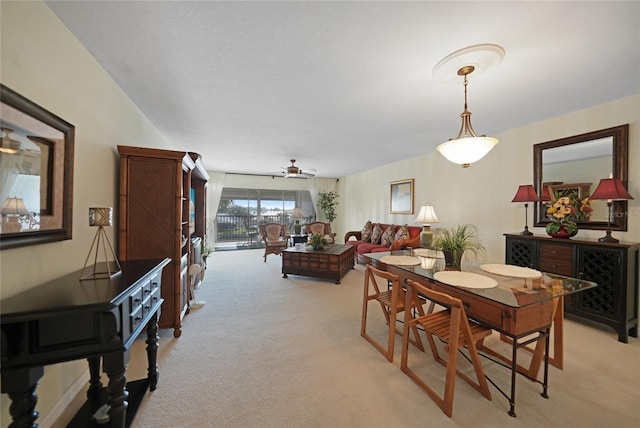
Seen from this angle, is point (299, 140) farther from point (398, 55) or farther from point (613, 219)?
point (613, 219)

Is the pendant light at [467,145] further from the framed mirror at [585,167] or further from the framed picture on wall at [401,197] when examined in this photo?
the framed picture on wall at [401,197]

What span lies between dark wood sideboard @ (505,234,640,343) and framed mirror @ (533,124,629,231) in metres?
0.43

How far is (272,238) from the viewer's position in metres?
6.29

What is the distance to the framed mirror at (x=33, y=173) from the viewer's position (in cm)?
108

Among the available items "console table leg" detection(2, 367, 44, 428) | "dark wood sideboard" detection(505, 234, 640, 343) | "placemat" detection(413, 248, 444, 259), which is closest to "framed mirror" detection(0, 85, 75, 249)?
"console table leg" detection(2, 367, 44, 428)

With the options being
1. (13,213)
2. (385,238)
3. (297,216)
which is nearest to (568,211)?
(385,238)

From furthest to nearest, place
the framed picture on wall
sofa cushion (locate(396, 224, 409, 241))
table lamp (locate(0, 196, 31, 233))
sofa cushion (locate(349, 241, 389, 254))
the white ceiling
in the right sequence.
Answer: the framed picture on wall
sofa cushion (locate(349, 241, 389, 254))
sofa cushion (locate(396, 224, 409, 241))
the white ceiling
table lamp (locate(0, 196, 31, 233))

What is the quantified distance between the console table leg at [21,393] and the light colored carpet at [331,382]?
2.12 ft

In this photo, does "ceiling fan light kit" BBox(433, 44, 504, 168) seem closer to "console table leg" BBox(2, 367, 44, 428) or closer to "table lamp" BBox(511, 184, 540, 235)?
"table lamp" BBox(511, 184, 540, 235)

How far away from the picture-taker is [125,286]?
3.87 ft

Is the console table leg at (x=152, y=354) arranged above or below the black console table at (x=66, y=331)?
below

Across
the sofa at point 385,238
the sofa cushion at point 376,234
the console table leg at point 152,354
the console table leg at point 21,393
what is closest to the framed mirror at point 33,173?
the console table leg at point 21,393

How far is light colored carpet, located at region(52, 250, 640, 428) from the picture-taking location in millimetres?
1444

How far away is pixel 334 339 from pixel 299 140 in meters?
3.05
